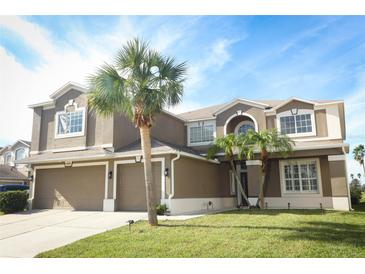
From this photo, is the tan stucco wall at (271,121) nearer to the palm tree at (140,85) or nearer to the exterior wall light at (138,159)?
the exterior wall light at (138,159)

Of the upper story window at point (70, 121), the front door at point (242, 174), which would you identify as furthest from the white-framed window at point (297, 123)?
the upper story window at point (70, 121)

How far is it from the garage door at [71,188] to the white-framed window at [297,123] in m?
11.2

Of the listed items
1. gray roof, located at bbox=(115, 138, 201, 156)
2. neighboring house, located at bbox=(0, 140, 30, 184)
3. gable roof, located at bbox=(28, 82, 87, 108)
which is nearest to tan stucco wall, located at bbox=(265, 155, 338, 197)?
gray roof, located at bbox=(115, 138, 201, 156)

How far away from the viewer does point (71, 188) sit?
17250mm

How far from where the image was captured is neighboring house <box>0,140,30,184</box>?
29.2m

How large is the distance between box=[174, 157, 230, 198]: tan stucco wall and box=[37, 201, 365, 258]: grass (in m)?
5.03

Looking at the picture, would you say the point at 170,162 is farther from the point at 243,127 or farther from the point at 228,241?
the point at 243,127

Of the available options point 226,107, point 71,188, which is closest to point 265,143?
point 226,107

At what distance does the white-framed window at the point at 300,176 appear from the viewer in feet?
58.7

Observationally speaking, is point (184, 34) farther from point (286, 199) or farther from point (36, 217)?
point (286, 199)

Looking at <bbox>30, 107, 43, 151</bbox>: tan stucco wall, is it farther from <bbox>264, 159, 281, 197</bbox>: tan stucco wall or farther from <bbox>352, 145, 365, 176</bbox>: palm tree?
<bbox>352, 145, 365, 176</bbox>: palm tree

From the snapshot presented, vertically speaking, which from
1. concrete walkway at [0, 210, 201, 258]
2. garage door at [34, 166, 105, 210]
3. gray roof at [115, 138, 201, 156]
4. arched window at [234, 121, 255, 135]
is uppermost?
arched window at [234, 121, 255, 135]
